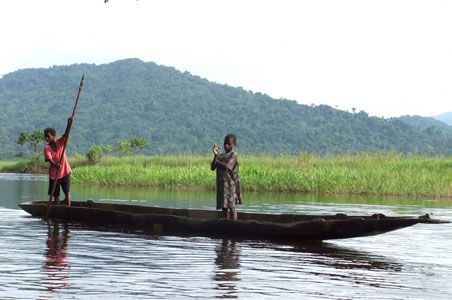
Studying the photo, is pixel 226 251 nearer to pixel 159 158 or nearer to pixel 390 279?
pixel 390 279

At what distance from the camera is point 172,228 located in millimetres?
11703

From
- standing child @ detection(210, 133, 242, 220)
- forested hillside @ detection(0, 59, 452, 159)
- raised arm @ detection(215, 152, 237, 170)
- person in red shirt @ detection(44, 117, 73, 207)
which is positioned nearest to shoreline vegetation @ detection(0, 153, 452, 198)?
person in red shirt @ detection(44, 117, 73, 207)

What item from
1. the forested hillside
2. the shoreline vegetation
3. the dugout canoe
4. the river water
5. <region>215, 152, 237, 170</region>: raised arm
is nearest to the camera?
the river water

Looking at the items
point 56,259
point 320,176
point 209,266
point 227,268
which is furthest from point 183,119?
point 227,268

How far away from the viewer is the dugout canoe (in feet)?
32.7

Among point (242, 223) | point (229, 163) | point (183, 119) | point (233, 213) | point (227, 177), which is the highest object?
point (183, 119)

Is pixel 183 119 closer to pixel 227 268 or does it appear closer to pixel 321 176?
pixel 321 176

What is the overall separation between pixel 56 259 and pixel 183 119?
88.7m

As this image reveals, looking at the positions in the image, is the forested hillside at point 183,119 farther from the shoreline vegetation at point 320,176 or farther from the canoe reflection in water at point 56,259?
the canoe reflection in water at point 56,259

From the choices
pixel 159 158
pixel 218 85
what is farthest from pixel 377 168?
pixel 218 85

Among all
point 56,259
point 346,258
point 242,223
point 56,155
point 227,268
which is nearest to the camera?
point 227,268

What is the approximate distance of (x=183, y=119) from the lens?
97188 millimetres

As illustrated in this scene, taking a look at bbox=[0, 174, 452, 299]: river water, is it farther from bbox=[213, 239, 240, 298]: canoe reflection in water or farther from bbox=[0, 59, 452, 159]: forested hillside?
bbox=[0, 59, 452, 159]: forested hillside

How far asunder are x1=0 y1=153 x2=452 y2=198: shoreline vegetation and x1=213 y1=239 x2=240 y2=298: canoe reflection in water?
1373cm
